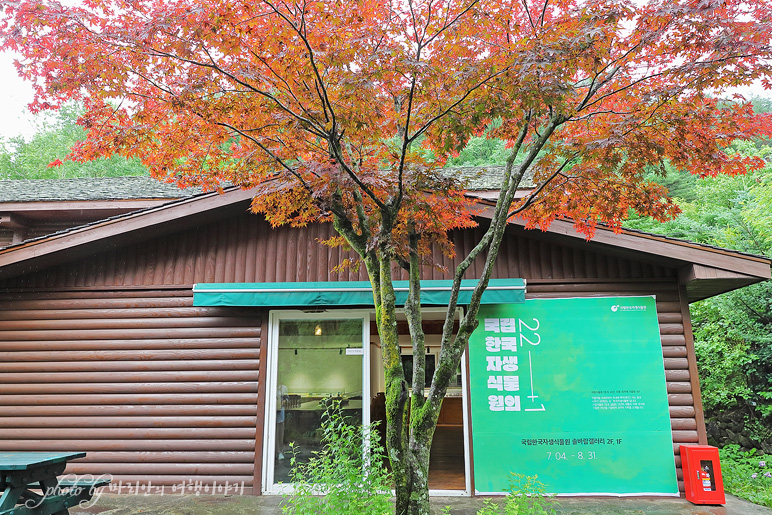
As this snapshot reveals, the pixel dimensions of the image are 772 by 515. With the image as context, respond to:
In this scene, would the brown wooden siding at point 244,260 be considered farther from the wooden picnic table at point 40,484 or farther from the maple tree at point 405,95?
the wooden picnic table at point 40,484

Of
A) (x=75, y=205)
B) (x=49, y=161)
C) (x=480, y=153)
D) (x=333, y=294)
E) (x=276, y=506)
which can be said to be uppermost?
(x=49, y=161)

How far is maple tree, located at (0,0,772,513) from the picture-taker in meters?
3.53

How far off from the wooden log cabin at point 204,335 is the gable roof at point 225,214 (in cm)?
2

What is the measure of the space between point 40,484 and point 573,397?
548 cm

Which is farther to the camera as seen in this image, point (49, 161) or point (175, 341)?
point (49, 161)

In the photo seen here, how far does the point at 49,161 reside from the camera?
22.3m

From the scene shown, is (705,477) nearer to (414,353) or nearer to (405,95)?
(414,353)

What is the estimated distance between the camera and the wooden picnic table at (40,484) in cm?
399

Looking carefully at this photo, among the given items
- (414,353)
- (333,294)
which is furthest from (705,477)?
(333,294)

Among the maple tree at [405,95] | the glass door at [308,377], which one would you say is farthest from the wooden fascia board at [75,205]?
the maple tree at [405,95]

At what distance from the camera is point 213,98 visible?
3996 mm

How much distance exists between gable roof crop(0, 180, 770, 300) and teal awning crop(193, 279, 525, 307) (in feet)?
2.83

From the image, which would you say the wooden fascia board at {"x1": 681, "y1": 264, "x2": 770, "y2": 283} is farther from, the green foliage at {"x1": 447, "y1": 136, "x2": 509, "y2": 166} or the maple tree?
the green foliage at {"x1": 447, "y1": 136, "x2": 509, "y2": 166}

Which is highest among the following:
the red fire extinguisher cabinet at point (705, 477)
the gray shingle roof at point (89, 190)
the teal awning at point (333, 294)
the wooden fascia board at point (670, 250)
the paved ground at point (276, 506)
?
the gray shingle roof at point (89, 190)
